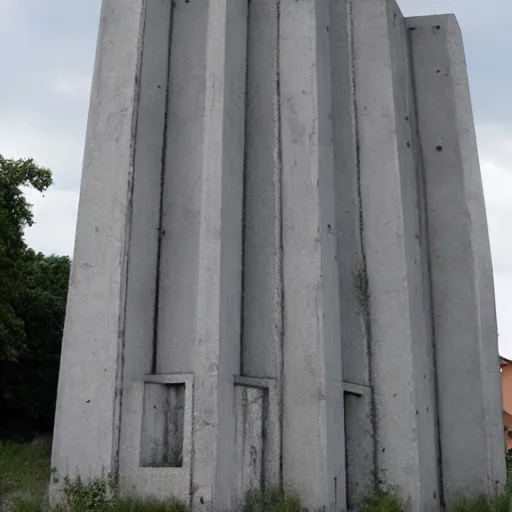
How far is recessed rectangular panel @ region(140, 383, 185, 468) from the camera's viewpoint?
314 inches

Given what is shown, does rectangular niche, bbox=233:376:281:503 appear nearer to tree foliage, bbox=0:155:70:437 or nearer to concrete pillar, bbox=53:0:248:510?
concrete pillar, bbox=53:0:248:510

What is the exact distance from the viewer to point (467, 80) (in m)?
12.3

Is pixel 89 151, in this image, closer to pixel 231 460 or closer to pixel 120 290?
pixel 120 290

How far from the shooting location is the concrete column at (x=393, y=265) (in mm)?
9273

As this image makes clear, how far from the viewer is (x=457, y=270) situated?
11227 mm

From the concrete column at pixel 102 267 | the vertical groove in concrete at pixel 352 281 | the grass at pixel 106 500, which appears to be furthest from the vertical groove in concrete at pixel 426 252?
the concrete column at pixel 102 267

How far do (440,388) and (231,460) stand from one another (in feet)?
13.5

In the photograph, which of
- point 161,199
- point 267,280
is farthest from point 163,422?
point 161,199

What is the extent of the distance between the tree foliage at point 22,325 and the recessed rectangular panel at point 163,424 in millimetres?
11900

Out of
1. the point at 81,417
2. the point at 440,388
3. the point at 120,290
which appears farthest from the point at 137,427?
the point at 440,388

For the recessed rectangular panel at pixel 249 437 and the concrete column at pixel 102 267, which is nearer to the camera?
the concrete column at pixel 102 267

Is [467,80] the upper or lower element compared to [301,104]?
upper

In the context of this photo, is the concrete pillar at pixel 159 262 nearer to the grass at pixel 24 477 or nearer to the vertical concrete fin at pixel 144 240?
the vertical concrete fin at pixel 144 240

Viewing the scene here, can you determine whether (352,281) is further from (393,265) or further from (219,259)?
(219,259)
